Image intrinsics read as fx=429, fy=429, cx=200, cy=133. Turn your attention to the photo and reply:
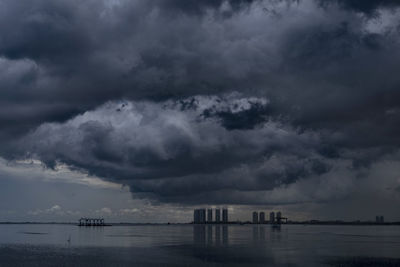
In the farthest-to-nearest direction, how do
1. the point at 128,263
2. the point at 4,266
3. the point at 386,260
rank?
1. the point at 386,260
2. the point at 128,263
3. the point at 4,266

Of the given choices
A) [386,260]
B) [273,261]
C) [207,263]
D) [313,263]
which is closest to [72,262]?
[207,263]

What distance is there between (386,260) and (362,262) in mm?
7123

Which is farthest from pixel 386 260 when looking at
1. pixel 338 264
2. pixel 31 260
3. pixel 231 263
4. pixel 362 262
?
pixel 31 260

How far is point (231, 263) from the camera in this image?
77.9m

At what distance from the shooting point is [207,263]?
257ft

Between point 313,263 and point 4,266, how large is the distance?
5489 centimetres

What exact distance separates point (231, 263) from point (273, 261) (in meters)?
9.59

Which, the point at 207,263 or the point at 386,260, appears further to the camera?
the point at 386,260

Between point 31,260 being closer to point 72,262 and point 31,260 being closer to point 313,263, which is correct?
point 72,262

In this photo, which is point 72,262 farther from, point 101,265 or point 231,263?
point 231,263

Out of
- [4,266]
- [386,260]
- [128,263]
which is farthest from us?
[386,260]

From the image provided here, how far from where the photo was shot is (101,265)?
74438mm

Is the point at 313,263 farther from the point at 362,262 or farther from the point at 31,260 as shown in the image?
the point at 31,260

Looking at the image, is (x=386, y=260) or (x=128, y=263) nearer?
(x=128, y=263)
